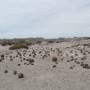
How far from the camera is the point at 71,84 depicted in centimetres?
1766

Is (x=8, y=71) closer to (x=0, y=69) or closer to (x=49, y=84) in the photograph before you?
(x=0, y=69)

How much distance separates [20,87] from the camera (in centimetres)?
1738

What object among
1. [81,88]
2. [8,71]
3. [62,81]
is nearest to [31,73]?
[8,71]

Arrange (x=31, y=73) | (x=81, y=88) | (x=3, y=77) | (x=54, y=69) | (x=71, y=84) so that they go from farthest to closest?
(x=54, y=69) → (x=31, y=73) → (x=3, y=77) → (x=71, y=84) → (x=81, y=88)

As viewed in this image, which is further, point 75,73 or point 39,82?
point 75,73

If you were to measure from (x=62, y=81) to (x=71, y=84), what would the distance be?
1163 millimetres

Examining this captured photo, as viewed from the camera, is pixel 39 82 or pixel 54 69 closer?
pixel 39 82

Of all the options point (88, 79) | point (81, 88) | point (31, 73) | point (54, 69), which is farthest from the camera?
point (54, 69)

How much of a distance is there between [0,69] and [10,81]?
5.57 m

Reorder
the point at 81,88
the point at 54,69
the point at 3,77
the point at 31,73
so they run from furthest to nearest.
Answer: the point at 54,69 → the point at 31,73 → the point at 3,77 → the point at 81,88

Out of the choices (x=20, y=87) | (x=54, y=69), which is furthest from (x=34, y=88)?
(x=54, y=69)

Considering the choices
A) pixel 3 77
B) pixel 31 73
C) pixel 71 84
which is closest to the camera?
pixel 71 84

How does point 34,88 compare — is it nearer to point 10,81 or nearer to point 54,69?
point 10,81

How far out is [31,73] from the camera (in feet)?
73.0
